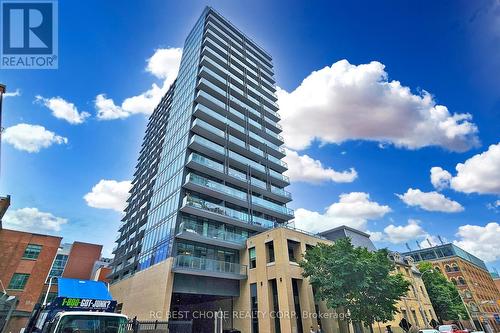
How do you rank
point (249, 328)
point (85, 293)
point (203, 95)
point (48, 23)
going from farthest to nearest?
point (203, 95)
point (249, 328)
point (48, 23)
point (85, 293)

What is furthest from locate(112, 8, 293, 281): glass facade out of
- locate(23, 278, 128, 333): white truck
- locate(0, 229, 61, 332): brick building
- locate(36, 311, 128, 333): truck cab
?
locate(36, 311, 128, 333): truck cab

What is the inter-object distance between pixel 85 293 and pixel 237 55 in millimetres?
48047

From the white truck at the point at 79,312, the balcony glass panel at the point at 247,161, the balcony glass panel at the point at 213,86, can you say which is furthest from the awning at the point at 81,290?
the balcony glass panel at the point at 213,86

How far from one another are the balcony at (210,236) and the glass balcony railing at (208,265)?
Answer: 2.31 metres

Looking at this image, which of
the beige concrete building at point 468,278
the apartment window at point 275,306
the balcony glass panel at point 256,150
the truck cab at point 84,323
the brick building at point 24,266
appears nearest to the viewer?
the truck cab at point 84,323

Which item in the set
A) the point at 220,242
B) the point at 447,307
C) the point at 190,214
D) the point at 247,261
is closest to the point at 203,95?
the point at 190,214

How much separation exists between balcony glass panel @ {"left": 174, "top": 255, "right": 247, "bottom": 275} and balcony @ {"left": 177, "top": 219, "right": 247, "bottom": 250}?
2.35 m

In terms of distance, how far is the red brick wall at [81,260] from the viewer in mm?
58500

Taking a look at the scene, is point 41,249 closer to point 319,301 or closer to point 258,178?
point 258,178

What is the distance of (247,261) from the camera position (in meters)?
29.4

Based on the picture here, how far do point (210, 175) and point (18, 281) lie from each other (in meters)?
26.6

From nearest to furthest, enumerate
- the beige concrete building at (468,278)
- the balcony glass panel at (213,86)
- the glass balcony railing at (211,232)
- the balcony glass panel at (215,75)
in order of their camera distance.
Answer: the glass balcony railing at (211,232) → the balcony glass panel at (213,86) → the balcony glass panel at (215,75) → the beige concrete building at (468,278)

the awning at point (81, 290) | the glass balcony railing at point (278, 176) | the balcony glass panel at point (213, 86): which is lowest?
the awning at point (81, 290)

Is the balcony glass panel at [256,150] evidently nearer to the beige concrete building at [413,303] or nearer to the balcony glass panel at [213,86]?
the balcony glass panel at [213,86]
